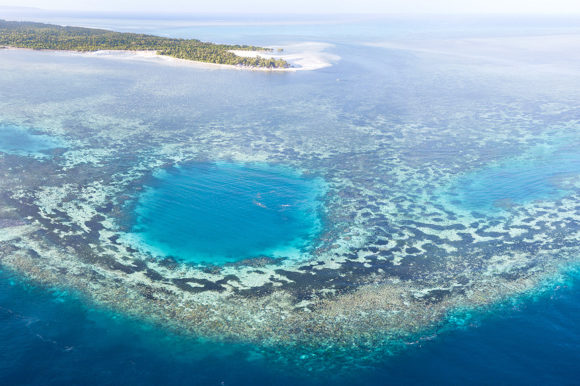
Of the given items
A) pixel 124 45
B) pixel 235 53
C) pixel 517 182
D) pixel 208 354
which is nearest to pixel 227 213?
pixel 208 354

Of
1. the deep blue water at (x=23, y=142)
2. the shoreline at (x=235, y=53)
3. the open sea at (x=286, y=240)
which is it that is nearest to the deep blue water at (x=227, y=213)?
the open sea at (x=286, y=240)

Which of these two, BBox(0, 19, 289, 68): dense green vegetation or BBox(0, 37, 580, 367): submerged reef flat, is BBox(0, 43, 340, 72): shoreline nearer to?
BBox(0, 19, 289, 68): dense green vegetation

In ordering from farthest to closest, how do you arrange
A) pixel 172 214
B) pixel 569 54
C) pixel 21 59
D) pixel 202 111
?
pixel 569 54 → pixel 21 59 → pixel 202 111 → pixel 172 214

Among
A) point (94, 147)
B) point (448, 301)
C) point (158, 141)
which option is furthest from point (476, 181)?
point (94, 147)

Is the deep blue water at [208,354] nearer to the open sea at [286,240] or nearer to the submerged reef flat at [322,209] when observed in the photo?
the open sea at [286,240]

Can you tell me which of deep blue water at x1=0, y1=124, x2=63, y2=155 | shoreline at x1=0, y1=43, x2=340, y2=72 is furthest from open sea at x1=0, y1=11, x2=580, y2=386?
shoreline at x1=0, y1=43, x2=340, y2=72

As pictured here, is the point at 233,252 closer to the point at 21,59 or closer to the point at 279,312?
the point at 279,312
